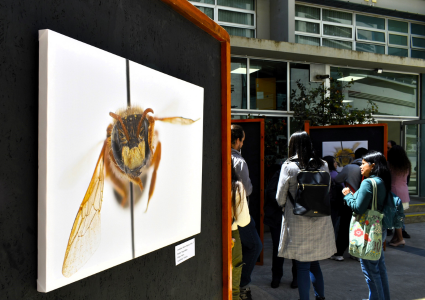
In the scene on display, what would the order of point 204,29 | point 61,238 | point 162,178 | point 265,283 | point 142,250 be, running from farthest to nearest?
point 265,283, point 204,29, point 162,178, point 142,250, point 61,238

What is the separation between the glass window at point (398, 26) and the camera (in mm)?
11641

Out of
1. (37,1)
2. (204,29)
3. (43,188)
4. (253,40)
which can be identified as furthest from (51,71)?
(253,40)

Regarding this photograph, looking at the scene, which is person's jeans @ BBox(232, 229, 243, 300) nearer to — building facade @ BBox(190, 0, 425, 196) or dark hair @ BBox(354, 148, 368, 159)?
dark hair @ BBox(354, 148, 368, 159)

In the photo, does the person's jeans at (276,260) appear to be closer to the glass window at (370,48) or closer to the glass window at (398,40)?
the glass window at (370,48)

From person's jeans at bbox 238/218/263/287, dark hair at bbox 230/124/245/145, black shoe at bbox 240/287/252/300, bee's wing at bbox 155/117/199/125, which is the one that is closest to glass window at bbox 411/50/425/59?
dark hair at bbox 230/124/245/145

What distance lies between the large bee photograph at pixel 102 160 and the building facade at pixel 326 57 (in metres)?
6.75

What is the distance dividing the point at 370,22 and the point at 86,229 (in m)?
12.3

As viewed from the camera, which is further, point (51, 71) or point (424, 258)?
point (424, 258)

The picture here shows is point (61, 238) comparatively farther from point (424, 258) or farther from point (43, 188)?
point (424, 258)

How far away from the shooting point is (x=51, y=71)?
1.03 meters

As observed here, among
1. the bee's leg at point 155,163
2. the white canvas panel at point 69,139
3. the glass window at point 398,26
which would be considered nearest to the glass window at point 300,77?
the glass window at point 398,26

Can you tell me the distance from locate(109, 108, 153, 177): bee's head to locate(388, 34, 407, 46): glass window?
1235 centimetres

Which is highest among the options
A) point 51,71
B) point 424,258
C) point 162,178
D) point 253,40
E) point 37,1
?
point 253,40

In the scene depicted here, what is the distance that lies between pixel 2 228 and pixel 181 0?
122 cm
